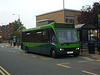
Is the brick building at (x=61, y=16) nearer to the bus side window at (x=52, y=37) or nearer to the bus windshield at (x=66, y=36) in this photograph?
the bus windshield at (x=66, y=36)

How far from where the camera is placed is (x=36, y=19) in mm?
54156

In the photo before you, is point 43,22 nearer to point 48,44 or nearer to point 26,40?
point 26,40

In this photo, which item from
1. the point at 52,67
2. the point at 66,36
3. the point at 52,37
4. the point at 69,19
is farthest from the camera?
the point at 69,19

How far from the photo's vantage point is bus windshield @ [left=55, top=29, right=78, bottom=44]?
41.6ft

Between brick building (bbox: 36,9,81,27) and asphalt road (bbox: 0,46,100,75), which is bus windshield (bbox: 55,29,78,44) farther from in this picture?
brick building (bbox: 36,9,81,27)

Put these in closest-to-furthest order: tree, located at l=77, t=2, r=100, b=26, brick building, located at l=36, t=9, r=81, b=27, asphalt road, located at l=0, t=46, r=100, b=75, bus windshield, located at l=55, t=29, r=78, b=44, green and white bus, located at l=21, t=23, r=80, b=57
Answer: asphalt road, located at l=0, t=46, r=100, b=75 → green and white bus, located at l=21, t=23, r=80, b=57 → bus windshield, located at l=55, t=29, r=78, b=44 → tree, located at l=77, t=2, r=100, b=26 → brick building, located at l=36, t=9, r=81, b=27

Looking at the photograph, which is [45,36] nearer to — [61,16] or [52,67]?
[52,67]

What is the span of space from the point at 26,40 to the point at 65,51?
7133mm

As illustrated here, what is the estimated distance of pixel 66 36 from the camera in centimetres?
1296

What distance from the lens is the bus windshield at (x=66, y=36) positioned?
12690 mm

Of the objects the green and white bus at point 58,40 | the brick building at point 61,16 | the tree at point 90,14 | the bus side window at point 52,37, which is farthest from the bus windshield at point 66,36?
the brick building at point 61,16

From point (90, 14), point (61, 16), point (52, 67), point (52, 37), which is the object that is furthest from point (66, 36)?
point (61, 16)

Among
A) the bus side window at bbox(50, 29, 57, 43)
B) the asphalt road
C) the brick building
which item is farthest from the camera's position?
the brick building

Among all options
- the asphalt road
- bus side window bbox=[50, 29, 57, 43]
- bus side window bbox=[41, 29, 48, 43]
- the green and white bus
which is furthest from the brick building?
the asphalt road
